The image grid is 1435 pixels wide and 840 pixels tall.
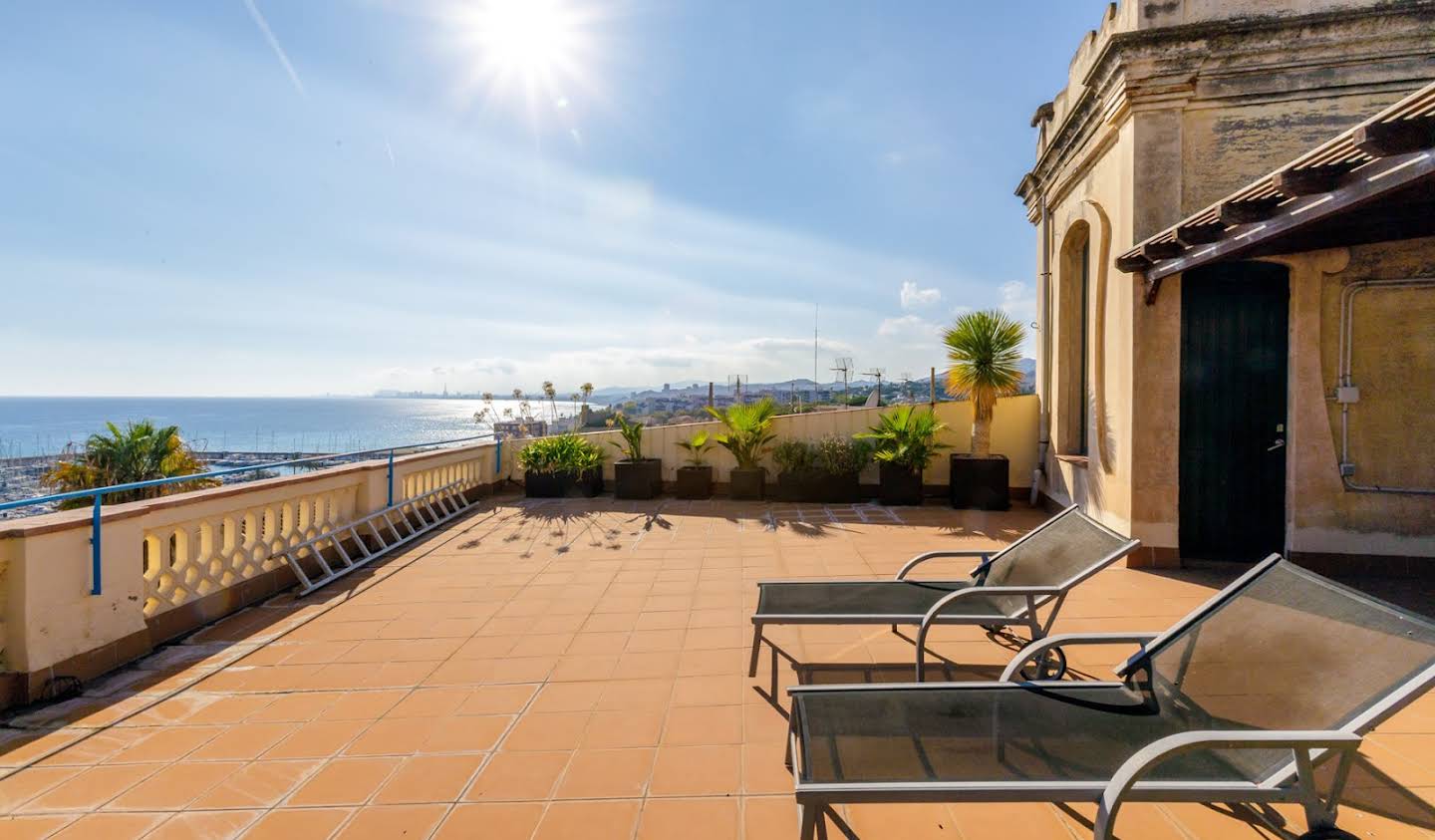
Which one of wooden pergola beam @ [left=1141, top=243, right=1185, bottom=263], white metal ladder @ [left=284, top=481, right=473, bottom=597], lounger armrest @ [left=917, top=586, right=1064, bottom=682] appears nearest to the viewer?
lounger armrest @ [left=917, top=586, right=1064, bottom=682]

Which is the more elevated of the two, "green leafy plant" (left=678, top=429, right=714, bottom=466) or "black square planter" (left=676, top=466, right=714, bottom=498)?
"green leafy plant" (left=678, top=429, right=714, bottom=466)

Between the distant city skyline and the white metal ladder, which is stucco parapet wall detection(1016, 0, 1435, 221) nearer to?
the distant city skyline

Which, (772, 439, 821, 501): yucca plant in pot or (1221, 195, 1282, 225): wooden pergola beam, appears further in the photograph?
(772, 439, 821, 501): yucca plant in pot

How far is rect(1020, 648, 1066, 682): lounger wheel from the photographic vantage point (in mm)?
2842

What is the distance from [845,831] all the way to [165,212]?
17322mm

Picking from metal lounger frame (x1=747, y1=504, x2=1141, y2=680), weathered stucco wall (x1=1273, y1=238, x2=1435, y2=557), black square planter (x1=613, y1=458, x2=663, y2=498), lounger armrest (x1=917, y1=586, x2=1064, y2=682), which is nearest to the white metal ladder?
black square planter (x1=613, y1=458, x2=663, y2=498)

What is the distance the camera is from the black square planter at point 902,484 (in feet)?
27.3

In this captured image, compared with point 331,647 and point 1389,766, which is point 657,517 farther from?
point 1389,766

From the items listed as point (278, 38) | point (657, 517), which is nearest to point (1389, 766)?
point (657, 517)

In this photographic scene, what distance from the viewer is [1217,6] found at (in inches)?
205

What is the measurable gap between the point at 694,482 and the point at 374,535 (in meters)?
4.25

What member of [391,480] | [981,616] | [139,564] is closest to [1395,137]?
[981,616]

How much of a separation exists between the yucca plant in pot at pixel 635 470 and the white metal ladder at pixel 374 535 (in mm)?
2139

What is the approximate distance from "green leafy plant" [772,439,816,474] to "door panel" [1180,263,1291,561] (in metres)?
4.30
